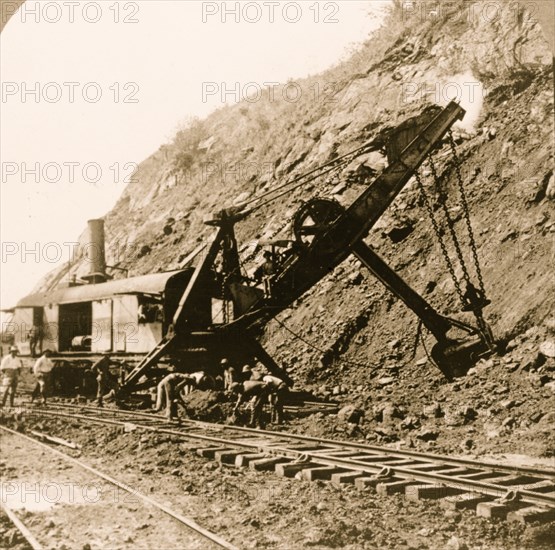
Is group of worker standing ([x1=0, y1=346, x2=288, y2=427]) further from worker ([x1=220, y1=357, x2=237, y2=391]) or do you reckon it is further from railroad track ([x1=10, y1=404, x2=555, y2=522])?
railroad track ([x1=10, y1=404, x2=555, y2=522])

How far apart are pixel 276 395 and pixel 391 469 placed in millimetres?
4216

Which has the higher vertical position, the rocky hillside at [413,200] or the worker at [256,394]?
the rocky hillside at [413,200]

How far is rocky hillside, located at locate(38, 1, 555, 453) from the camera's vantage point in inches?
476

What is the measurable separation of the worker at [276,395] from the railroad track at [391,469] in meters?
0.85

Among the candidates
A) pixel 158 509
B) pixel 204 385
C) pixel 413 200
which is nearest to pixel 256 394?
pixel 204 385

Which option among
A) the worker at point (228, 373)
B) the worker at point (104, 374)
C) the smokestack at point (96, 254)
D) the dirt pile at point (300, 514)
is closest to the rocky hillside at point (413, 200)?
the worker at point (228, 373)

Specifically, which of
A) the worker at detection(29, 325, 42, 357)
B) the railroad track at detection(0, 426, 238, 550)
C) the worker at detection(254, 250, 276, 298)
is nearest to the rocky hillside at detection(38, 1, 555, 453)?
the worker at detection(254, 250, 276, 298)

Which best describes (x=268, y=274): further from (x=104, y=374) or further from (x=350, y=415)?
(x=104, y=374)

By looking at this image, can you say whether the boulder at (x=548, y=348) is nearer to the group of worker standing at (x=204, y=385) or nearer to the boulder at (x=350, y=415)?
the boulder at (x=350, y=415)

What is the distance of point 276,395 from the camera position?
10.8 m

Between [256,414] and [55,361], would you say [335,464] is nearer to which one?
[256,414]

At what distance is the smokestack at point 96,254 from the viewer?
69.8ft

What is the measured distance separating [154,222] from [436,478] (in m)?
24.5

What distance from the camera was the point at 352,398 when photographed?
12.3 meters
